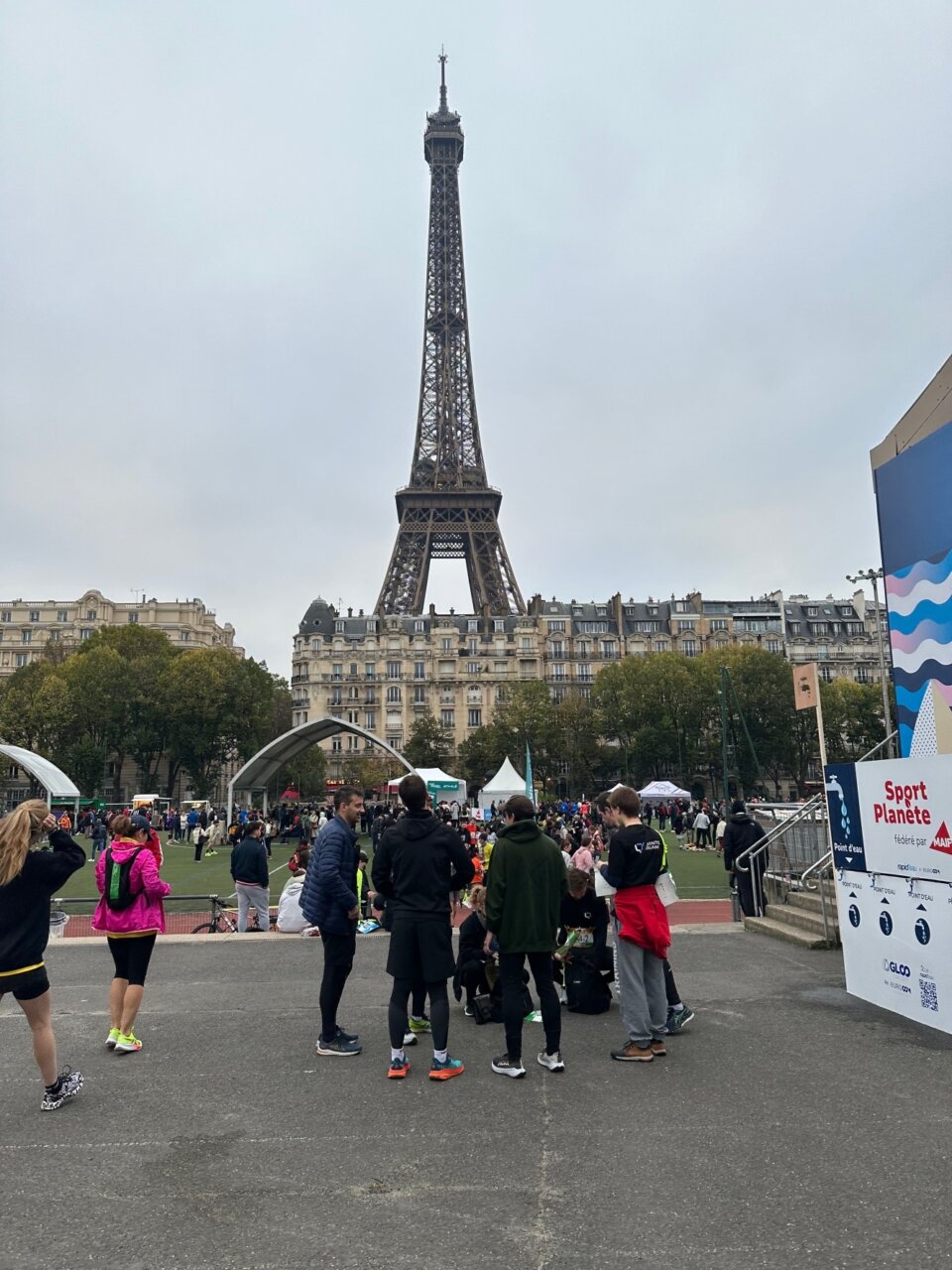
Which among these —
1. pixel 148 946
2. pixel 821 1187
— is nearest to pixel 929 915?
pixel 821 1187

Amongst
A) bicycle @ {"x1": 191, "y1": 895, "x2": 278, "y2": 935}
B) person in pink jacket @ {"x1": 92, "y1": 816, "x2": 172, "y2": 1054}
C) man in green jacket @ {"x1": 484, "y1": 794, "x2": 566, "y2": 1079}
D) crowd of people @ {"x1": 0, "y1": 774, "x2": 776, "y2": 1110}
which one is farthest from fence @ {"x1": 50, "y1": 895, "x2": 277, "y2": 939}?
man in green jacket @ {"x1": 484, "y1": 794, "x2": 566, "y2": 1079}

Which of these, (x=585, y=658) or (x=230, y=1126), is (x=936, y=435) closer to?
(x=230, y=1126)

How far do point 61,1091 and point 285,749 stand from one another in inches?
1254

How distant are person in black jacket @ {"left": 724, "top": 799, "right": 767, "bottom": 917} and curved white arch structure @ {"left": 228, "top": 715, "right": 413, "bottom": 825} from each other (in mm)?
21431

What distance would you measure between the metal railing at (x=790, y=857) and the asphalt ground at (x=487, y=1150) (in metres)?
4.53

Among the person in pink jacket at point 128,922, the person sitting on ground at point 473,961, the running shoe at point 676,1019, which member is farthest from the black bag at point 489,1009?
the person in pink jacket at point 128,922

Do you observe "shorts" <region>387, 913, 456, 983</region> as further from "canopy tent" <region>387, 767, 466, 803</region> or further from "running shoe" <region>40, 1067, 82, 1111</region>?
"canopy tent" <region>387, 767, 466, 803</region>

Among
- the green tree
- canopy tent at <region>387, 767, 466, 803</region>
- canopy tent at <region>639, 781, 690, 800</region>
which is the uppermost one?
the green tree

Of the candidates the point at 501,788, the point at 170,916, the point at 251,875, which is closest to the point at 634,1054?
the point at 251,875

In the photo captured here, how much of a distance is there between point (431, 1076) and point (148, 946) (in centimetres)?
209

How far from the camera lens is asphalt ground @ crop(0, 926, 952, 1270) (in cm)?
335

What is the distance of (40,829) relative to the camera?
4887 mm

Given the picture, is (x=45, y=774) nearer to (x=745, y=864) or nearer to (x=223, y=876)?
(x=223, y=876)

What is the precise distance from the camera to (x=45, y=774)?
30.7m
